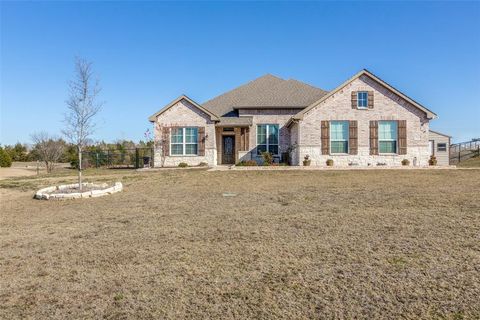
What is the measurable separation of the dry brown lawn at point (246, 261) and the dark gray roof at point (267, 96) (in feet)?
56.0

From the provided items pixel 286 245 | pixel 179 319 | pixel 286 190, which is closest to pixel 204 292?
pixel 179 319

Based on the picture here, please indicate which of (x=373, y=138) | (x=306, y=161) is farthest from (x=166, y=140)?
(x=373, y=138)

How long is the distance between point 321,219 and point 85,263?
4474 millimetres

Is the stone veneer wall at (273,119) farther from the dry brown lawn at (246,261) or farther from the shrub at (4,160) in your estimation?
the shrub at (4,160)

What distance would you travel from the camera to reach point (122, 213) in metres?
7.70

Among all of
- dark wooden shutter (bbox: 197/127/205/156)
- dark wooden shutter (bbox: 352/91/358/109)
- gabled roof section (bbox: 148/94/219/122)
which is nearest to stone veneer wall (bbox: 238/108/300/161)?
gabled roof section (bbox: 148/94/219/122)

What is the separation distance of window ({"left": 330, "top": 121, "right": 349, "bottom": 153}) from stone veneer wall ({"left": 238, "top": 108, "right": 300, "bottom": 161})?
157 inches

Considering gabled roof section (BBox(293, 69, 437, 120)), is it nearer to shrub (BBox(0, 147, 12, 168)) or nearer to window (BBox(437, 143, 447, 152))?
window (BBox(437, 143, 447, 152))

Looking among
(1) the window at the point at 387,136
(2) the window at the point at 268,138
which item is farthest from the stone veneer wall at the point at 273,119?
(1) the window at the point at 387,136

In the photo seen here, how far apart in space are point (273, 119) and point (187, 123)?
6630 mm

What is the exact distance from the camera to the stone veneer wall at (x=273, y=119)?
24141 mm

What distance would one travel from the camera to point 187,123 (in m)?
23.0

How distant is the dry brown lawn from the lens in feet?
10.4

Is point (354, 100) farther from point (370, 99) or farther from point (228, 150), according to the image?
point (228, 150)
